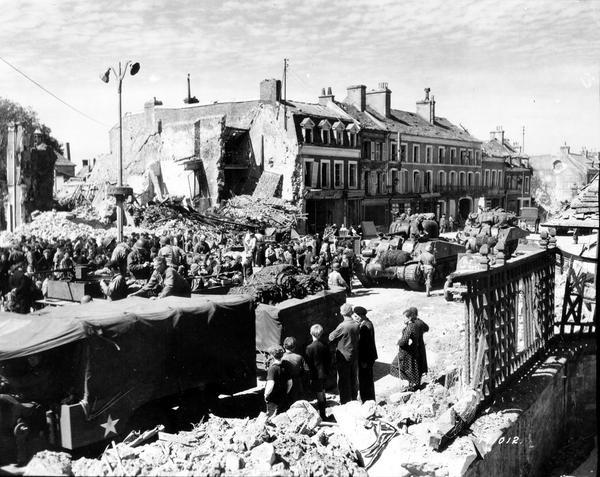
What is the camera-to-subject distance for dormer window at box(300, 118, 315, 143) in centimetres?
3756

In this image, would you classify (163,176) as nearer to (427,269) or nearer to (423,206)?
(423,206)

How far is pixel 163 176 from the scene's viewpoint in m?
40.5

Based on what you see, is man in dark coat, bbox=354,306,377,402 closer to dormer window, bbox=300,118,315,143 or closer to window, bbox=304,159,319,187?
window, bbox=304,159,319,187

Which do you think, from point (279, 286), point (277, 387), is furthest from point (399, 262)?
point (277, 387)

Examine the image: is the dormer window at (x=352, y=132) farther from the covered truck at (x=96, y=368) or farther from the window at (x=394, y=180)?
the covered truck at (x=96, y=368)

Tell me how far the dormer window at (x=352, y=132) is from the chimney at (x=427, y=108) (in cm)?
1365

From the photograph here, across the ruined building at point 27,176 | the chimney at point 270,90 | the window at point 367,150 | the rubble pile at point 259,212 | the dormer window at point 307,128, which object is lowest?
the rubble pile at point 259,212

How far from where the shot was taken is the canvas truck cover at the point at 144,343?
6.71 m

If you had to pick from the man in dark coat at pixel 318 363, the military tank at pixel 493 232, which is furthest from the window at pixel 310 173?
the man in dark coat at pixel 318 363

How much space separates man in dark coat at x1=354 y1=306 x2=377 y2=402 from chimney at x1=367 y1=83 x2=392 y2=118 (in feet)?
131

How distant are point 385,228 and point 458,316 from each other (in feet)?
99.0

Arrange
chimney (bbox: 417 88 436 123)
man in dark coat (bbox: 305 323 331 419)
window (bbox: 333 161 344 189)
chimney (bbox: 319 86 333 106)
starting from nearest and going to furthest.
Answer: man in dark coat (bbox: 305 323 331 419)
window (bbox: 333 161 344 189)
chimney (bbox: 319 86 333 106)
chimney (bbox: 417 88 436 123)

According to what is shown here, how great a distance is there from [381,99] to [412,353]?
132ft

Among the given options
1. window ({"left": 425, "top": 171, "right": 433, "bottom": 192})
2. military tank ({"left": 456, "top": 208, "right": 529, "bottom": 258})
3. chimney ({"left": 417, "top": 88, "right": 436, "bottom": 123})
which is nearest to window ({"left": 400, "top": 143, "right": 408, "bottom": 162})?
window ({"left": 425, "top": 171, "right": 433, "bottom": 192})
